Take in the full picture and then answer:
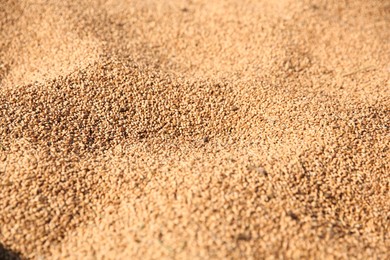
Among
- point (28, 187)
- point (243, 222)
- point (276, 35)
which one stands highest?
point (276, 35)

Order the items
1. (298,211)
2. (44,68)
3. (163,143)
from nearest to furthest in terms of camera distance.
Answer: (298,211), (163,143), (44,68)

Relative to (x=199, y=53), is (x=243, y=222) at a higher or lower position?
lower

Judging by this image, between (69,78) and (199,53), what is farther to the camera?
(199,53)

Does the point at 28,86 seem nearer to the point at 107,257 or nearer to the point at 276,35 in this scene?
the point at 107,257

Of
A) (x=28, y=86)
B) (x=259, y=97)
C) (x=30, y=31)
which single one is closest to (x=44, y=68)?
(x=28, y=86)

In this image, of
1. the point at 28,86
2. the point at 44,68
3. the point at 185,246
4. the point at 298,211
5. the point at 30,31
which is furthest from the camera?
the point at 30,31

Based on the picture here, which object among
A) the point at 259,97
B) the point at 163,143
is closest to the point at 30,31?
the point at 163,143

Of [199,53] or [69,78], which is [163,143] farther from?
[199,53]
